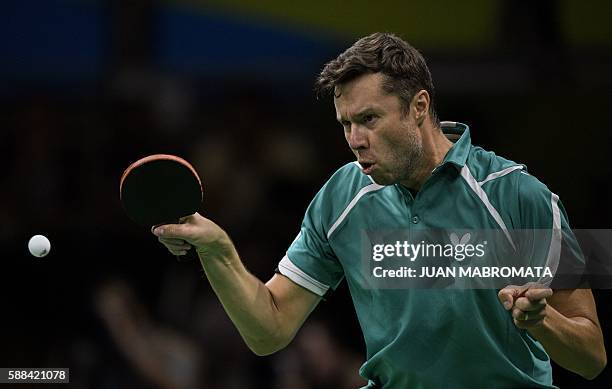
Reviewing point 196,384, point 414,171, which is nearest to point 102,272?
point 196,384

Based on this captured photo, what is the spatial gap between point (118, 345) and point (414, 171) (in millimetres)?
2769

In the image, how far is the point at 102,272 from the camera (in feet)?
19.7

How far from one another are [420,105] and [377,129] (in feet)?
0.58

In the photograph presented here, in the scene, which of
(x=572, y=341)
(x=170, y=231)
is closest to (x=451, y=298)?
(x=572, y=341)

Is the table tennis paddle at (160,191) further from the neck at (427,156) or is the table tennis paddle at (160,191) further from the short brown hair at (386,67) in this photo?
the neck at (427,156)

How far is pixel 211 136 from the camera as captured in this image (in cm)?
685

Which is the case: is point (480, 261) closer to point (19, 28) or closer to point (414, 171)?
point (414, 171)

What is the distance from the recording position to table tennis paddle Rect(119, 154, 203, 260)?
117 inches

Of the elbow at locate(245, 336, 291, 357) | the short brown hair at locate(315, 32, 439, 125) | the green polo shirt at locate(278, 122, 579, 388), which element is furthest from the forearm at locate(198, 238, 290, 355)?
the short brown hair at locate(315, 32, 439, 125)

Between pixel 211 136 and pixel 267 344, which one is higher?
pixel 267 344

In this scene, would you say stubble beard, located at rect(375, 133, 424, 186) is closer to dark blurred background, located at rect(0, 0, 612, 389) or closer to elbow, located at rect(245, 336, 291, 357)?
elbow, located at rect(245, 336, 291, 357)

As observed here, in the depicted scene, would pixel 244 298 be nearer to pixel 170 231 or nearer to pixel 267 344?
pixel 267 344

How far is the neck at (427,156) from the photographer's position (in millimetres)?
3273

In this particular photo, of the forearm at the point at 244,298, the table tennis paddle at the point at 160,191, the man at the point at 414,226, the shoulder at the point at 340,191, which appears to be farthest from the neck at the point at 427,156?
the table tennis paddle at the point at 160,191
